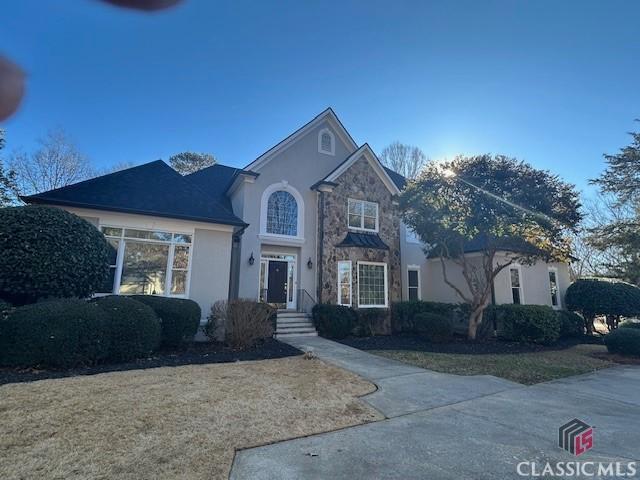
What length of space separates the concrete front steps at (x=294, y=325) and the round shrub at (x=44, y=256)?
6.17 m

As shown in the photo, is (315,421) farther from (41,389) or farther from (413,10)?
(413,10)

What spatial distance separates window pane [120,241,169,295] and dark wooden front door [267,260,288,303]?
465 centimetres

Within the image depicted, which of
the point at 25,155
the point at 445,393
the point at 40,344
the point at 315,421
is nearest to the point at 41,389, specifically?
the point at 40,344

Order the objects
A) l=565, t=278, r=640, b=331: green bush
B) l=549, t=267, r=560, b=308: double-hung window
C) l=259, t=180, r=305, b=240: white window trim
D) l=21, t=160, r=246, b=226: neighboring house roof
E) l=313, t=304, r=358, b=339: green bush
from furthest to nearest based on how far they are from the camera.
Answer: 1. l=549, t=267, r=560, b=308: double-hung window
2. l=565, t=278, r=640, b=331: green bush
3. l=259, t=180, r=305, b=240: white window trim
4. l=313, t=304, r=358, b=339: green bush
5. l=21, t=160, r=246, b=226: neighboring house roof

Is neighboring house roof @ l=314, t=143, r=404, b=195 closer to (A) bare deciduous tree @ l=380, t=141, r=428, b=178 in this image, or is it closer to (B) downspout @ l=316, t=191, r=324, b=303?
(B) downspout @ l=316, t=191, r=324, b=303

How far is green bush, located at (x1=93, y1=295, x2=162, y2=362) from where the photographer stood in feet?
25.1

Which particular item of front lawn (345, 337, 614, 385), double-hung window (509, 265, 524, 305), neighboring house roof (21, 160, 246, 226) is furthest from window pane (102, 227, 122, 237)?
double-hung window (509, 265, 524, 305)

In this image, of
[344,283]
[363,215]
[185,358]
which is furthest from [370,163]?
[185,358]

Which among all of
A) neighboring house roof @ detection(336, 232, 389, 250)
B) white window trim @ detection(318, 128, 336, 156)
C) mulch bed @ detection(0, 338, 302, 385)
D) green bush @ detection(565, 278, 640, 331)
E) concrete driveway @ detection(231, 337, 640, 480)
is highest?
white window trim @ detection(318, 128, 336, 156)

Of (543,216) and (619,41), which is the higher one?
(619,41)

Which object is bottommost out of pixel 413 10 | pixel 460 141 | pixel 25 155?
pixel 413 10

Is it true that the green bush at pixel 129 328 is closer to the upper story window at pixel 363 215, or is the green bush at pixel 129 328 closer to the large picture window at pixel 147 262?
the large picture window at pixel 147 262

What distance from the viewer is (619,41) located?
26.5ft

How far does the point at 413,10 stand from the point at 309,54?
213 cm
